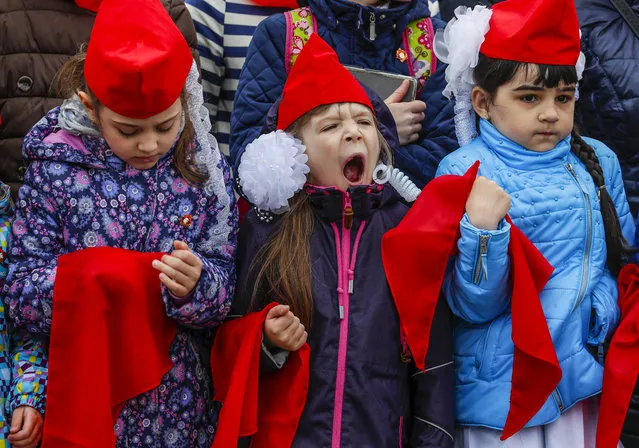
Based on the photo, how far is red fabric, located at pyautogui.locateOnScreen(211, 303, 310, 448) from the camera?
10.1 ft

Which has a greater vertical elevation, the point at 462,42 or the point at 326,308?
the point at 462,42

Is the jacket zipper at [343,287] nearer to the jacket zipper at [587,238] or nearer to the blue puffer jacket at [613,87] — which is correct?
the jacket zipper at [587,238]

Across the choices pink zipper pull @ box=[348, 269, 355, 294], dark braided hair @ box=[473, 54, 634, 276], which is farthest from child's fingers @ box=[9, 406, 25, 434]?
dark braided hair @ box=[473, 54, 634, 276]

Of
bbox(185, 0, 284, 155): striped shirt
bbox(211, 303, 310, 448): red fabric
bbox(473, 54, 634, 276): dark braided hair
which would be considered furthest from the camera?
bbox(185, 0, 284, 155): striped shirt

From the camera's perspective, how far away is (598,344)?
3330 millimetres

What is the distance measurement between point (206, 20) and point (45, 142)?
52.2 inches

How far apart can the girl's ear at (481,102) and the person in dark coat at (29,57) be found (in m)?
1.51

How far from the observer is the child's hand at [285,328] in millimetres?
3133

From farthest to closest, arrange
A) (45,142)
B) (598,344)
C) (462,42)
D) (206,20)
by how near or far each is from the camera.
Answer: (206,20) < (462,42) < (598,344) < (45,142)

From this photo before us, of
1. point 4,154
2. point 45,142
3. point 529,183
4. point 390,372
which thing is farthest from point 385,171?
point 4,154

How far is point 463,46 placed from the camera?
358 centimetres

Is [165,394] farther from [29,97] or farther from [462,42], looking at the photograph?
[462,42]

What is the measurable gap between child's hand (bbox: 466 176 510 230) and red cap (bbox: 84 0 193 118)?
104 cm

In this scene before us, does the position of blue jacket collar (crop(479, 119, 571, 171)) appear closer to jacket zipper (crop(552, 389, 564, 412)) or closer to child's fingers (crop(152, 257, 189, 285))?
jacket zipper (crop(552, 389, 564, 412))
